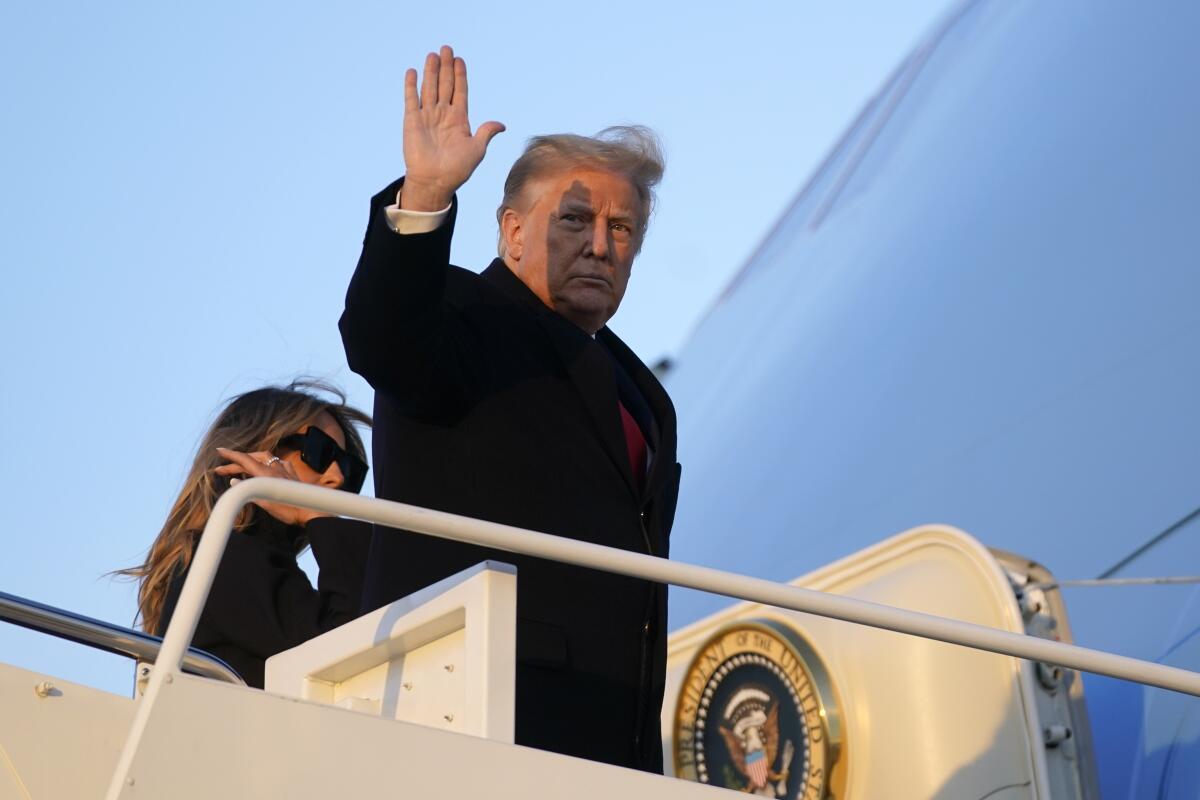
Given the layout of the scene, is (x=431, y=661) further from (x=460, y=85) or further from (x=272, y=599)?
(x=272, y=599)

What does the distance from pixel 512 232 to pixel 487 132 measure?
0.88 metres

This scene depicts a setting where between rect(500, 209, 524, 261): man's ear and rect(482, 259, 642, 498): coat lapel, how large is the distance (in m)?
0.24

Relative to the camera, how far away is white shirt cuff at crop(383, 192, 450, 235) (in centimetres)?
360

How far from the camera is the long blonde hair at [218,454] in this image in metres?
4.89

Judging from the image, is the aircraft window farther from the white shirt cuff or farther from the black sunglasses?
the white shirt cuff

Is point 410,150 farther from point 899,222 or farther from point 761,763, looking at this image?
point 899,222

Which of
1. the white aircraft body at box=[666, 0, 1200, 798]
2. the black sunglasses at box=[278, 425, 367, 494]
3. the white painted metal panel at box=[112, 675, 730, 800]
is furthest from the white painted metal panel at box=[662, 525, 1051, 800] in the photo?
the white painted metal panel at box=[112, 675, 730, 800]

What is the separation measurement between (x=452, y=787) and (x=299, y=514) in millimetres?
1992

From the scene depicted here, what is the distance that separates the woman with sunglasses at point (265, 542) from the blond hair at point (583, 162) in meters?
0.91

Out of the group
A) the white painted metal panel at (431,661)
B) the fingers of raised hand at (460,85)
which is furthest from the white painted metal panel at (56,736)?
the fingers of raised hand at (460,85)

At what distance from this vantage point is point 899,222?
10023 mm

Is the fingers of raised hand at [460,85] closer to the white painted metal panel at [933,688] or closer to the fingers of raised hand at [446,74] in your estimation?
the fingers of raised hand at [446,74]

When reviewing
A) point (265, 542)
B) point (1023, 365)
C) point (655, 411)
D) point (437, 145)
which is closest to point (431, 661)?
point (437, 145)

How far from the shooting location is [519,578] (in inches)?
150
